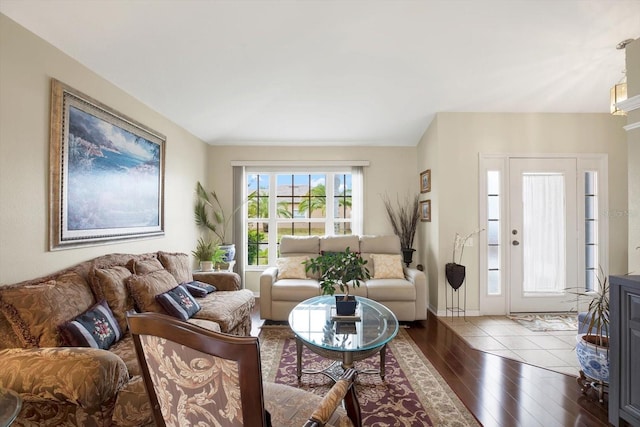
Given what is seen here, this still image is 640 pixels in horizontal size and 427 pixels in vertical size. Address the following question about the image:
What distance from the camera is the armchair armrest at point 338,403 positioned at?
1.04 meters

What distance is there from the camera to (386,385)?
2.37 meters

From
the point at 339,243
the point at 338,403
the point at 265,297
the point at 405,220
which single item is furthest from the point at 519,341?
the point at 338,403

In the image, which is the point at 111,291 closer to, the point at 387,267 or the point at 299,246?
the point at 299,246

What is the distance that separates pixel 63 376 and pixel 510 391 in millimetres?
2707

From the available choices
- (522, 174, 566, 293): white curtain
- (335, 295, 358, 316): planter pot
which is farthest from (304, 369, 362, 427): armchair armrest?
(522, 174, 566, 293): white curtain

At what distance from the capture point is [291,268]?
401cm

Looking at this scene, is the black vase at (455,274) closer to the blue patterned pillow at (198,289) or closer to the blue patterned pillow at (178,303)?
the blue patterned pillow at (198,289)

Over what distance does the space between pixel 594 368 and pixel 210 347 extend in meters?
2.65

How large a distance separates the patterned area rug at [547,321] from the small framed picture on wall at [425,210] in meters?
1.58

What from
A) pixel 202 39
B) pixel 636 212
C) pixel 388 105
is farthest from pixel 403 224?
pixel 202 39

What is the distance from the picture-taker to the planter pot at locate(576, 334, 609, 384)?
2.15m

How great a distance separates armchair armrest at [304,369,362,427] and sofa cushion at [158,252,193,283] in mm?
A: 2221

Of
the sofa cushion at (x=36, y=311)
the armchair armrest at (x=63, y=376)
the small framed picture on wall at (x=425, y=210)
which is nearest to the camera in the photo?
the armchair armrest at (x=63, y=376)

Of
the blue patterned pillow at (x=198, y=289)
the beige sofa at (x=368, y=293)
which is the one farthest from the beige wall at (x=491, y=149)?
the blue patterned pillow at (x=198, y=289)
